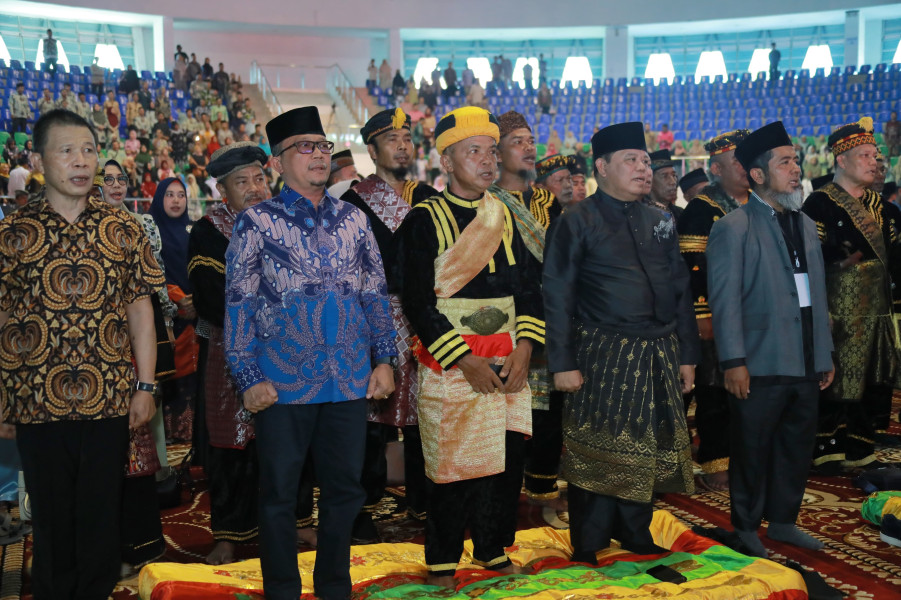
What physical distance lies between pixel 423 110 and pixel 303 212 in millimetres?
17435

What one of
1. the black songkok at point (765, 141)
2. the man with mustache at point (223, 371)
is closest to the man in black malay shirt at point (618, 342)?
the black songkok at point (765, 141)

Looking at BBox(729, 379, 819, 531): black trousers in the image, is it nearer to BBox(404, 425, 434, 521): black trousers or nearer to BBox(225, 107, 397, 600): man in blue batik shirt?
BBox(404, 425, 434, 521): black trousers

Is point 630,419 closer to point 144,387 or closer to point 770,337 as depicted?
point 770,337

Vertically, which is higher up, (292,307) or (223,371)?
(292,307)

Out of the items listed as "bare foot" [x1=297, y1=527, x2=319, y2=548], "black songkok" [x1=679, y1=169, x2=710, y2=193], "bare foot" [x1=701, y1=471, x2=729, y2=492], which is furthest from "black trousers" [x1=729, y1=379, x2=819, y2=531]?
"black songkok" [x1=679, y1=169, x2=710, y2=193]

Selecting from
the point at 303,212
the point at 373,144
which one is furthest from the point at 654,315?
the point at 373,144

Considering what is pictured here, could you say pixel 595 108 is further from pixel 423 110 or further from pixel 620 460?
pixel 620 460

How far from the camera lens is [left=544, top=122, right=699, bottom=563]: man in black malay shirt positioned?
10.3ft

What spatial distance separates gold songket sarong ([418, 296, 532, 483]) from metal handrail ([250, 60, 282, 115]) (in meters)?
17.2

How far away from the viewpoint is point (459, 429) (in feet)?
9.84

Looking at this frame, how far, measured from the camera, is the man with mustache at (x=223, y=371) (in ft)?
11.1

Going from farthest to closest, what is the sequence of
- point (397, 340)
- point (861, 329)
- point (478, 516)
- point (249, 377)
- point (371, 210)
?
point (861, 329), point (371, 210), point (397, 340), point (478, 516), point (249, 377)

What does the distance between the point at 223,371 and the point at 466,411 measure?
39.4 inches

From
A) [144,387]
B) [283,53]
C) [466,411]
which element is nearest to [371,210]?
[466,411]
